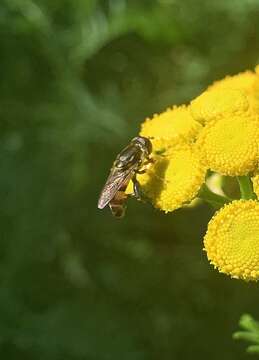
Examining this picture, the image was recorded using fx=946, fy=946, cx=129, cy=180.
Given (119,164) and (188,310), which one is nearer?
(119,164)

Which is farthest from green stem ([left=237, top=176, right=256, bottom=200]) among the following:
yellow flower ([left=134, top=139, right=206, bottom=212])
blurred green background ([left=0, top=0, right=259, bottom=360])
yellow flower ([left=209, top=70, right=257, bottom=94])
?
blurred green background ([left=0, top=0, right=259, bottom=360])

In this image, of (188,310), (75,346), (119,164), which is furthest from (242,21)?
(119,164)

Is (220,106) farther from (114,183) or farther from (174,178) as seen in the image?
(114,183)

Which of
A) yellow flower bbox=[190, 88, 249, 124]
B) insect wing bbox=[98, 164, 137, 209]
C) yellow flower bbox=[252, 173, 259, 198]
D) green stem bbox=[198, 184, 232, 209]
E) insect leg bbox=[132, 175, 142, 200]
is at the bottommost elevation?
yellow flower bbox=[252, 173, 259, 198]

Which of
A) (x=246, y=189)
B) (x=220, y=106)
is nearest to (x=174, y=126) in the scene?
(x=220, y=106)

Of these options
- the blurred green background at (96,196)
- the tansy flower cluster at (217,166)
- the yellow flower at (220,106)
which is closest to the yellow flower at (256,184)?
the tansy flower cluster at (217,166)

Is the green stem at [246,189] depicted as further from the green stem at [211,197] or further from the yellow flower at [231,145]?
the green stem at [211,197]

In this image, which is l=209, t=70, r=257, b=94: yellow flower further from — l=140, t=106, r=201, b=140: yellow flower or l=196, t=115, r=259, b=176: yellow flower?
l=196, t=115, r=259, b=176: yellow flower

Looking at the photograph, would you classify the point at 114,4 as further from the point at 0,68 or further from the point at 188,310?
the point at 188,310
